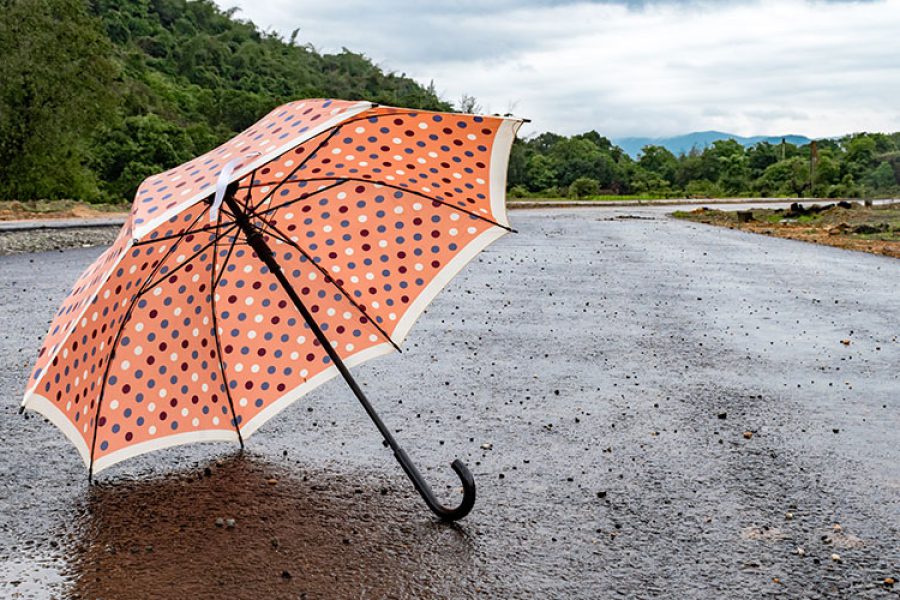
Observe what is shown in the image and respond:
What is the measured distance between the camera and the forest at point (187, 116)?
35.4 metres

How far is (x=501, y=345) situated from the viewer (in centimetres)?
819

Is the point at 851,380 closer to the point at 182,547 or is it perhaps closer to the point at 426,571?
the point at 426,571

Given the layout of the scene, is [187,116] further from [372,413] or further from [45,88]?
[372,413]

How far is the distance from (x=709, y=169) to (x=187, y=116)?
47.3m

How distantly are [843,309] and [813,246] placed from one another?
919cm

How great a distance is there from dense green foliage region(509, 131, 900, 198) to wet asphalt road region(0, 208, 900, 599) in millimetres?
52288

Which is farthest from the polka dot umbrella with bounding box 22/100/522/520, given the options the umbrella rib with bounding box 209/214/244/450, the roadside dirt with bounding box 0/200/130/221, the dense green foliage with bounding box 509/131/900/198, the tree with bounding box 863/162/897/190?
the tree with bounding box 863/162/897/190

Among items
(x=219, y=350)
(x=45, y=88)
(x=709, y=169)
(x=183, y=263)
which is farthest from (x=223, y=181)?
(x=709, y=169)

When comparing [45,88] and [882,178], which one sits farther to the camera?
[882,178]

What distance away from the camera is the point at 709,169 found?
8669 cm

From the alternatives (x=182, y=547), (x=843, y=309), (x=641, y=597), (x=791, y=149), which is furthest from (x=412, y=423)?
(x=791, y=149)

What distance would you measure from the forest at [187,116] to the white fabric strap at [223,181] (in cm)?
3526

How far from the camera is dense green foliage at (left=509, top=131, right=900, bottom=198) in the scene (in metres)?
63.7

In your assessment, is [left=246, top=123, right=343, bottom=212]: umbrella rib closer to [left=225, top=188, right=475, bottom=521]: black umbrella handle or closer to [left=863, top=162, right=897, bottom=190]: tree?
[left=225, top=188, right=475, bottom=521]: black umbrella handle
